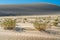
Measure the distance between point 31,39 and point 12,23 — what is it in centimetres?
425

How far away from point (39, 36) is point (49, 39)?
807mm

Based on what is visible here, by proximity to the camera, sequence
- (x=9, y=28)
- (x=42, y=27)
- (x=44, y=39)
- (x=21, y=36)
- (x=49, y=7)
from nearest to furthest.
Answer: (x=44, y=39)
(x=21, y=36)
(x=42, y=27)
(x=9, y=28)
(x=49, y=7)

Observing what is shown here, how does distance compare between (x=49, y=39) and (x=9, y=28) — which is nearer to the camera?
(x=49, y=39)

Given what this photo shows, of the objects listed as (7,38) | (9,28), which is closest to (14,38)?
(7,38)

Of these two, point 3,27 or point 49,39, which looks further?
point 3,27

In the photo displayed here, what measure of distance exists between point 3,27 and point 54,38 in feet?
17.5

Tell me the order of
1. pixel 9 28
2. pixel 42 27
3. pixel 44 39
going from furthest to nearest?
pixel 9 28, pixel 42 27, pixel 44 39

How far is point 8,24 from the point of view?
14.9 metres

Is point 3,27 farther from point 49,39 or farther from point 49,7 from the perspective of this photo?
point 49,7

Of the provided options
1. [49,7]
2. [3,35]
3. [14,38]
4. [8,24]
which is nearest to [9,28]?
[8,24]

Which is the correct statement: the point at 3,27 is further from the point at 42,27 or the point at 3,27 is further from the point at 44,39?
the point at 44,39

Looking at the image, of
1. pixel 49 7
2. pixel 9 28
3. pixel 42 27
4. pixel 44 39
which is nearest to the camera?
pixel 44 39

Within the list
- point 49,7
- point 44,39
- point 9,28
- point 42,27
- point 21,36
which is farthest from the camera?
point 49,7

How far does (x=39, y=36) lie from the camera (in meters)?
11.7
